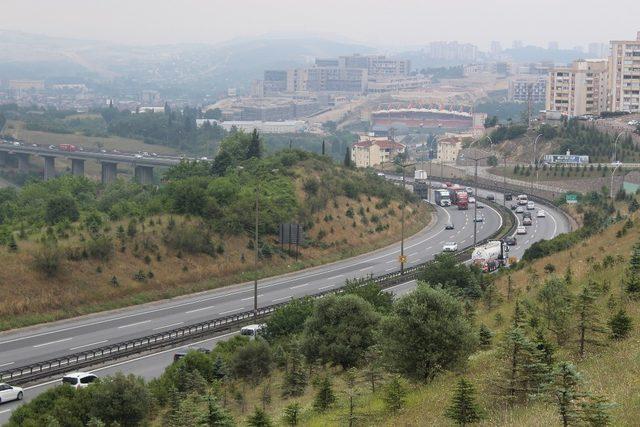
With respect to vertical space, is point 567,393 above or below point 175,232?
above

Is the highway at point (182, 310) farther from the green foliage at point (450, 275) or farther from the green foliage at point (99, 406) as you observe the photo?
the green foliage at point (450, 275)

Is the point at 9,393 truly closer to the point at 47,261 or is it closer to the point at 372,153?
the point at 47,261

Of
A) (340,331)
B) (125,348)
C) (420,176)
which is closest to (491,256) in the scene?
(125,348)

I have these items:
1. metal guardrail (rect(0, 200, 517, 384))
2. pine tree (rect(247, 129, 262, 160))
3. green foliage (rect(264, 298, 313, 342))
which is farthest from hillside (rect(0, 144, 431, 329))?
green foliage (rect(264, 298, 313, 342))

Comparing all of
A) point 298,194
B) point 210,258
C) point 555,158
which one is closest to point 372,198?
point 298,194

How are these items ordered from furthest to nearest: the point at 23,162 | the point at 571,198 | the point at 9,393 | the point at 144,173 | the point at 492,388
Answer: the point at 23,162, the point at 144,173, the point at 571,198, the point at 9,393, the point at 492,388
